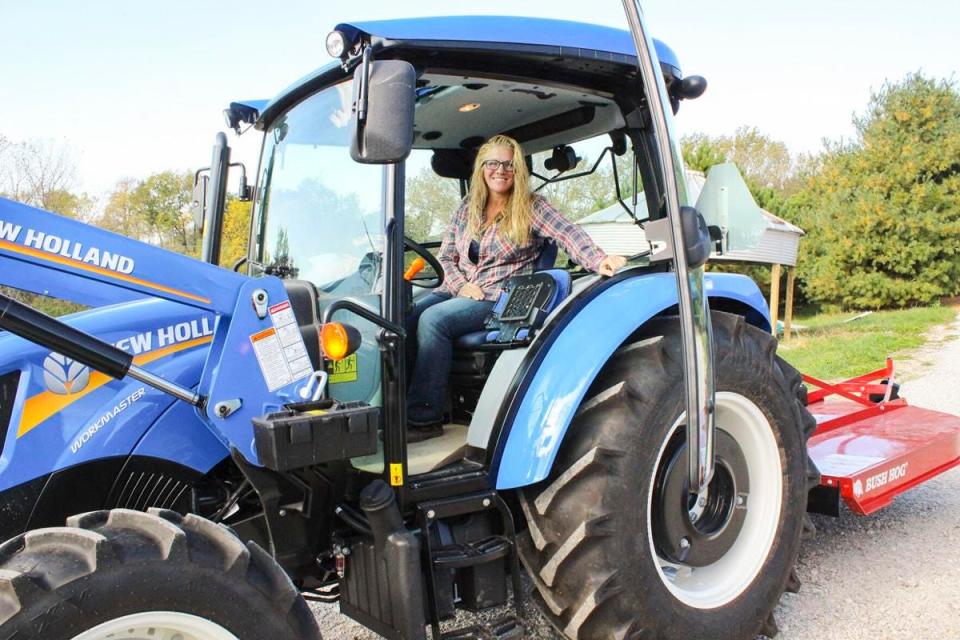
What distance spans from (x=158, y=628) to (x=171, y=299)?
865mm

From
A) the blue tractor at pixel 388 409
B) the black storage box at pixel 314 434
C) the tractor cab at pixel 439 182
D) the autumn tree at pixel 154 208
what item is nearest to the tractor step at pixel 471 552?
the blue tractor at pixel 388 409

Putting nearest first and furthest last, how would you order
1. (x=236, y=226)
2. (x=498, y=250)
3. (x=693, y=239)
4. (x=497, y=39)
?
(x=693, y=239), (x=497, y=39), (x=498, y=250), (x=236, y=226)

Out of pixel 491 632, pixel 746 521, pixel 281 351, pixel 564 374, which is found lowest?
pixel 491 632

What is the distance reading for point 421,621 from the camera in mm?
2320

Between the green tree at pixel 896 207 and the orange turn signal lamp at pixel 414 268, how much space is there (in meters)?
20.1

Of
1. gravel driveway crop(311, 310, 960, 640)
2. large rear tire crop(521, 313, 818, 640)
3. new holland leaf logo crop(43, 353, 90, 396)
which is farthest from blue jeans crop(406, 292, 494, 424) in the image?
new holland leaf logo crop(43, 353, 90, 396)

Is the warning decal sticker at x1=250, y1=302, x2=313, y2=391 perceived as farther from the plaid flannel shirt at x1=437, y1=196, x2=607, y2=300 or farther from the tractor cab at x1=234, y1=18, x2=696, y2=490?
the plaid flannel shirt at x1=437, y1=196, x2=607, y2=300

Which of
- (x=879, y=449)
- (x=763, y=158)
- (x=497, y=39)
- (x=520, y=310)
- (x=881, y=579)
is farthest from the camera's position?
(x=763, y=158)

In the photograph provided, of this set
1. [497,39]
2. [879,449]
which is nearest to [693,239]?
[497,39]

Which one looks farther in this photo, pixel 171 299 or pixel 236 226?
pixel 236 226

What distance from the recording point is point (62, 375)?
2.28 m

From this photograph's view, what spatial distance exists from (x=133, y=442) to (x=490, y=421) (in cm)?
112

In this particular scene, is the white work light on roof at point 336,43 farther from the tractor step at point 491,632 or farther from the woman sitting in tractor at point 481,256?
the tractor step at point 491,632

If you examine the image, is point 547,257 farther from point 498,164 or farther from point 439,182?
point 439,182
